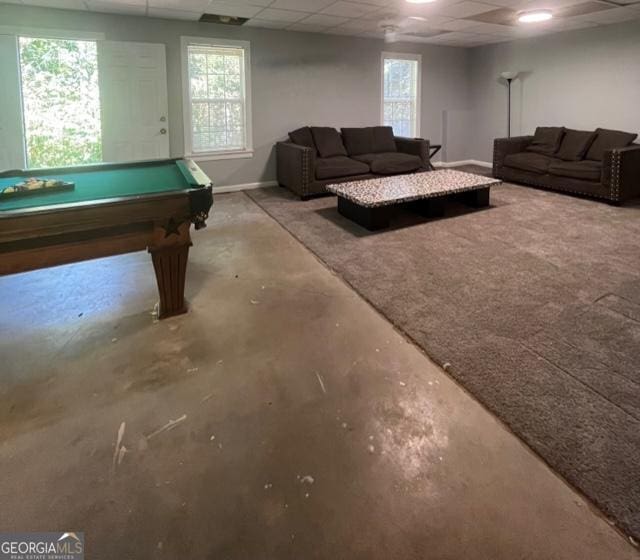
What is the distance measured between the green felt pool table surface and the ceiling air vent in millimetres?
2689

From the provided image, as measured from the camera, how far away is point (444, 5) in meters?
4.77

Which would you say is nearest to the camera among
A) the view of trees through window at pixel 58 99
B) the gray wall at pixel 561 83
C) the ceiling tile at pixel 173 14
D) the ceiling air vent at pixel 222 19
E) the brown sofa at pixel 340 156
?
the ceiling tile at pixel 173 14

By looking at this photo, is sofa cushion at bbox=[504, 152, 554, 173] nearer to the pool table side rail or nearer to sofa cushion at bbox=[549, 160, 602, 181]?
sofa cushion at bbox=[549, 160, 602, 181]

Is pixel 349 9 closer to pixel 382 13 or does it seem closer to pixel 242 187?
pixel 382 13

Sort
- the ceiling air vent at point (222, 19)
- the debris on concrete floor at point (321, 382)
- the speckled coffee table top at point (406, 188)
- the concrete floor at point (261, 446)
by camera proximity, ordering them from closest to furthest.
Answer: the concrete floor at point (261, 446) → the debris on concrete floor at point (321, 382) → the speckled coffee table top at point (406, 188) → the ceiling air vent at point (222, 19)

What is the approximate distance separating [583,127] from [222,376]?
6.55 metres

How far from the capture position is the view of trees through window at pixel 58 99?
271 inches

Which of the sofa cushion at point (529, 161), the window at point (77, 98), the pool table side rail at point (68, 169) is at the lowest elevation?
the pool table side rail at point (68, 169)

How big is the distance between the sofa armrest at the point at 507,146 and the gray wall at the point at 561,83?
738 mm

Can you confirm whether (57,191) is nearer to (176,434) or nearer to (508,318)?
(176,434)

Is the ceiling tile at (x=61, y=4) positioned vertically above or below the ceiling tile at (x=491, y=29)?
below

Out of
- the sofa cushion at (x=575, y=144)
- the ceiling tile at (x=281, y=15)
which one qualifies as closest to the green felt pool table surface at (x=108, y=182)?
the ceiling tile at (x=281, y=15)

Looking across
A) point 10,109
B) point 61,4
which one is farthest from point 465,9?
point 10,109

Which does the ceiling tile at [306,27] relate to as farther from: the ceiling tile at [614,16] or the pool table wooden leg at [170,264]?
the pool table wooden leg at [170,264]
